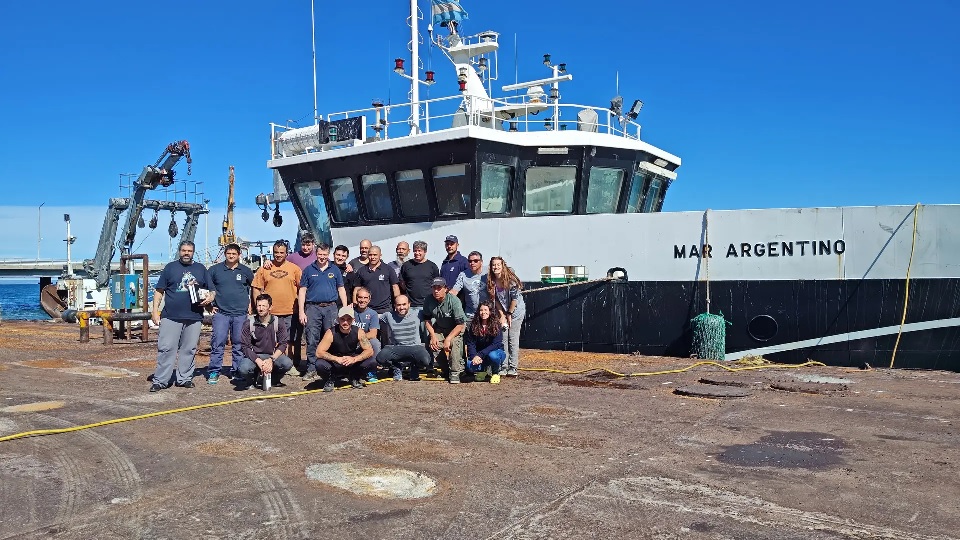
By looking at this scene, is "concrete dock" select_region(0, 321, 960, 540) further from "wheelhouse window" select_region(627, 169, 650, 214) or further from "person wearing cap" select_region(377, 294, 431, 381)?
"wheelhouse window" select_region(627, 169, 650, 214)

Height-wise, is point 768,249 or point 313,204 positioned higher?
point 313,204

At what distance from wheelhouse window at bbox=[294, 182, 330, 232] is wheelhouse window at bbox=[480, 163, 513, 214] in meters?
3.34

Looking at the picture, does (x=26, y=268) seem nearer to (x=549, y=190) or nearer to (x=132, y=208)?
(x=132, y=208)

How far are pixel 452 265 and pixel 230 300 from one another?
273 centimetres

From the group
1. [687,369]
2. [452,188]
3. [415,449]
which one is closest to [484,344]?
[687,369]

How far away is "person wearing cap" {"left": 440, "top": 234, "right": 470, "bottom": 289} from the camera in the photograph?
9.51 m

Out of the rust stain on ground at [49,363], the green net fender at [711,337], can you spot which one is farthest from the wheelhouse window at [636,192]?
the rust stain on ground at [49,363]

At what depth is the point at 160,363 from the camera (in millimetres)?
8156

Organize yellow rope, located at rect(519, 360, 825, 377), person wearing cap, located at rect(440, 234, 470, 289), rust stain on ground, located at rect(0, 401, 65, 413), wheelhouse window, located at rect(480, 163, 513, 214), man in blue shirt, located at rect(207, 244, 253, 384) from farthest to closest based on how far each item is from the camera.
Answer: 1. wheelhouse window, located at rect(480, 163, 513, 214)
2. person wearing cap, located at rect(440, 234, 470, 289)
3. yellow rope, located at rect(519, 360, 825, 377)
4. man in blue shirt, located at rect(207, 244, 253, 384)
5. rust stain on ground, located at rect(0, 401, 65, 413)

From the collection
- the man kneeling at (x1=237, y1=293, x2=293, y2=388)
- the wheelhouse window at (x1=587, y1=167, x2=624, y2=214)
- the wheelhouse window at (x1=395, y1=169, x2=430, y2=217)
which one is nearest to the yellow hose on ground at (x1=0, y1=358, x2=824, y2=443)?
the man kneeling at (x1=237, y1=293, x2=293, y2=388)

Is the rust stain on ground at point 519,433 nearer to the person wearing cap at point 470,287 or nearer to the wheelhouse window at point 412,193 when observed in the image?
the person wearing cap at point 470,287

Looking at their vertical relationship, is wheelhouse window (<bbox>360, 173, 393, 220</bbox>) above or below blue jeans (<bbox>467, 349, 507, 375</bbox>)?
above

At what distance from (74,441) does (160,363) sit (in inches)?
105

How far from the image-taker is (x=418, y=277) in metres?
9.23
